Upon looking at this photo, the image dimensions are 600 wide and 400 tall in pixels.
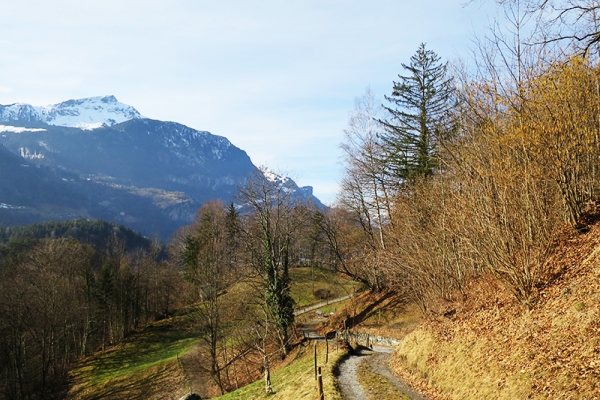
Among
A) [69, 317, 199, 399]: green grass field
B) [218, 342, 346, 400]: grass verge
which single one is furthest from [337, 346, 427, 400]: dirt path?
[69, 317, 199, 399]: green grass field

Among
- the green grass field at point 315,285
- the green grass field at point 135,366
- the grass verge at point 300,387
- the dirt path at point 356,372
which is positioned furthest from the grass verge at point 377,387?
the green grass field at point 315,285

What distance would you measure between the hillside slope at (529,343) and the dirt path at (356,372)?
2.29 ft

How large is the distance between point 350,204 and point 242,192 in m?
9.95

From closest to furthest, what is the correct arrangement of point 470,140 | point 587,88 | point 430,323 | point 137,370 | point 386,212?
point 587,88 < point 470,140 < point 430,323 < point 386,212 < point 137,370

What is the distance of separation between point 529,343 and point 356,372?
26.5 feet

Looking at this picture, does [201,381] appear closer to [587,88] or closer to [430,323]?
[430,323]

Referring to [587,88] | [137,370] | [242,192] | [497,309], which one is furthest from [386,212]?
[137,370]

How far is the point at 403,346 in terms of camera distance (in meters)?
17.2

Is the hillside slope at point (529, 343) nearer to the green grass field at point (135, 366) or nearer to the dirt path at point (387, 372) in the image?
the dirt path at point (387, 372)

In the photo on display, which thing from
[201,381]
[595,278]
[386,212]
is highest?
[386,212]

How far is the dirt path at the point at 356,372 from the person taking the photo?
40.7ft

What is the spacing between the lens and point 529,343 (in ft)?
31.8

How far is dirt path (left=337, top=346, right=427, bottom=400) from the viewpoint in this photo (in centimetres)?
1239

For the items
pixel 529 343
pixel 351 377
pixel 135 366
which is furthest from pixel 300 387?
pixel 135 366
